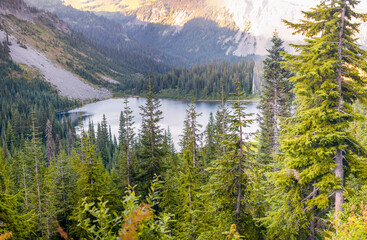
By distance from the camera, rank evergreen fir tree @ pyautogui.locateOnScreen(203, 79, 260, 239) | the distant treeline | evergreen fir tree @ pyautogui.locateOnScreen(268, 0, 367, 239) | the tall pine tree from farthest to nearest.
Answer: the distant treeline, the tall pine tree, evergreen fir tree @ pyautogui.locateOnScreen(203, 79, 260, 239), evergreen fir tree @ pyautogui.locateOnScreen(268, 0, 367, 239)

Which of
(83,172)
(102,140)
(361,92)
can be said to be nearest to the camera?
(361,92)

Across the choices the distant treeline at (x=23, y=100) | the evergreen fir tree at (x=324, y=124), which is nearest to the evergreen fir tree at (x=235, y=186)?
the evergreen fir tree at (x=324, y=124)

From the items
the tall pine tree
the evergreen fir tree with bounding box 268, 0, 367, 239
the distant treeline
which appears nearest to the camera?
the evergreen fir tree with bounding box 268, 0, 367, 239

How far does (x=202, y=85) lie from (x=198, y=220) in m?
174

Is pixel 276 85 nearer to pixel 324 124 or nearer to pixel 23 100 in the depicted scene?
pixel 324 124

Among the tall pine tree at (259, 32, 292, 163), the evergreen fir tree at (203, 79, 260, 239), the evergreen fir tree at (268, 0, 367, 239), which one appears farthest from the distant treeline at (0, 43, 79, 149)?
the evergreen fir tree at (268, 0, 367, 239)

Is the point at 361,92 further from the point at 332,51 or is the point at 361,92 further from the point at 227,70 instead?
the point at 227,70

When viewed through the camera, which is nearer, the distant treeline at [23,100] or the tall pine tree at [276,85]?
the tall pine tree at [276,85]

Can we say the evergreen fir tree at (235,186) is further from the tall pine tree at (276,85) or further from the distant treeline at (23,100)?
the distant treeline at (23,100)

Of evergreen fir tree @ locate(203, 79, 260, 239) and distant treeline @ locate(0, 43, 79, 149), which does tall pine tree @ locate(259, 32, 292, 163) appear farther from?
distant treeline @ locate(0, 43, 79, 149)

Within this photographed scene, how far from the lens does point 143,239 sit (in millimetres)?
4746

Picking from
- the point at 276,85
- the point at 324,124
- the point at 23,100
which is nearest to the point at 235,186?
the point at 324,124

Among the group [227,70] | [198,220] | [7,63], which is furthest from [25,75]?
[198,220]

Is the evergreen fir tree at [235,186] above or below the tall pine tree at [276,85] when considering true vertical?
below
